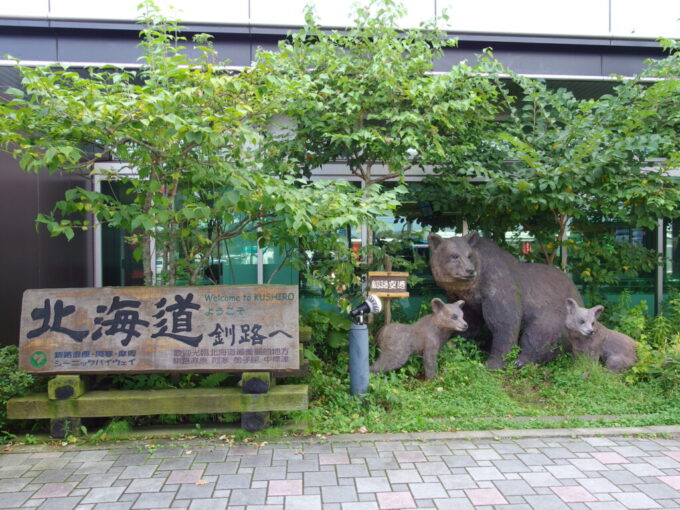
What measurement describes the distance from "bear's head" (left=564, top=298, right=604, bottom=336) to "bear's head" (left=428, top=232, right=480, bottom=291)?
1233 millimetres

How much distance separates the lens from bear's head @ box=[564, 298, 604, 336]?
20.5 ft

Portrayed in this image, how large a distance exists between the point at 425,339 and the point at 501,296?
1337 millimetres

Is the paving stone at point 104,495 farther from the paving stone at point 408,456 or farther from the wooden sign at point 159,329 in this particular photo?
the paving stone at point 408,456

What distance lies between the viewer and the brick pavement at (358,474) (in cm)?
368

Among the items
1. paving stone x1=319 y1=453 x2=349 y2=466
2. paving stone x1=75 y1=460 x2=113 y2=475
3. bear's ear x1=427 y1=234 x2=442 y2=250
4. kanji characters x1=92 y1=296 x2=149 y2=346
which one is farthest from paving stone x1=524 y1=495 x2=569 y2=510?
kanji characters x1=92 y1=296 x2=149 y2=346

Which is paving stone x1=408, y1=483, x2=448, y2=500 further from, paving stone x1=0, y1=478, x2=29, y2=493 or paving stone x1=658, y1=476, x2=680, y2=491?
paving stone x1=0, y1=478, x2=29, y2=493

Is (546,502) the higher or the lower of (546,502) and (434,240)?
the lower

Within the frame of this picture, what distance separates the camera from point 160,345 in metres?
5.05

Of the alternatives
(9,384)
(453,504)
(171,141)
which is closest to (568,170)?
(453,504)

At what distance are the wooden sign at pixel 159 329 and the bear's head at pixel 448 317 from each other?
2.02 meters

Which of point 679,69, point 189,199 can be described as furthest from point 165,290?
point 679,69

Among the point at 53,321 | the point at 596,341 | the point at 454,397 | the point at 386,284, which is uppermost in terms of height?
the point at 386,284

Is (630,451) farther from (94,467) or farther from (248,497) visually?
(94,467)

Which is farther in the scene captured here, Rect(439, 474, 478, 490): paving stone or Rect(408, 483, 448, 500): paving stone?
Rect(439, 474, 478, 490): paving stone
